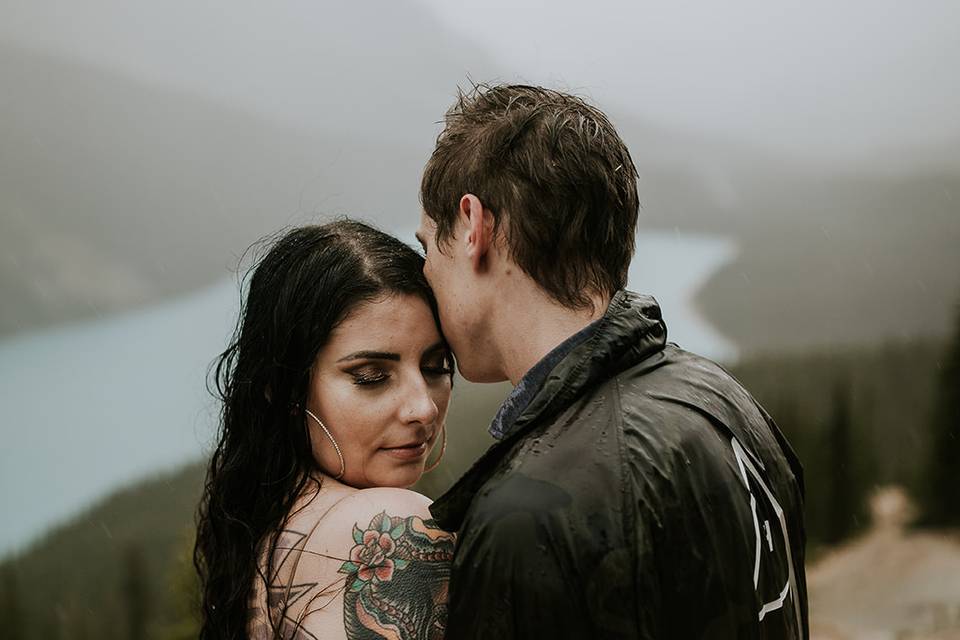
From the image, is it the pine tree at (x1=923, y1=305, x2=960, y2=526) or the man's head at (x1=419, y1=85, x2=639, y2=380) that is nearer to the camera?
the man's head at (x1=419, y1=85, x2=639, y2=380)

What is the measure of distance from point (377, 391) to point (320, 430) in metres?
0.15

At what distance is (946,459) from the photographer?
18.5 ft

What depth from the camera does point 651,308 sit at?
1606 millimetres

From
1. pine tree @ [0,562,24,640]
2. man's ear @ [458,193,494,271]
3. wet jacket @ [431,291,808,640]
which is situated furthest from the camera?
pine tree @ [0,562,24,640]

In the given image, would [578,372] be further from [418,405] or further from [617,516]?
[418,405]

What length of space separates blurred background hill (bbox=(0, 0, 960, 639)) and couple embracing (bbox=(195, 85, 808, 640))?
3.15m

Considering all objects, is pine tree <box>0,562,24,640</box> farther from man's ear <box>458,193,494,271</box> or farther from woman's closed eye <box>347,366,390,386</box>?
man's ear <box>458,193,494,271</box>

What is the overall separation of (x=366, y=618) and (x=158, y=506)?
→ 12.3 ft

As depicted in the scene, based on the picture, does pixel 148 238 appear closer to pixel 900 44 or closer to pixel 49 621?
pixel 49 621

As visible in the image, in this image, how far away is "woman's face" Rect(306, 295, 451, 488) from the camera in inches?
74.7

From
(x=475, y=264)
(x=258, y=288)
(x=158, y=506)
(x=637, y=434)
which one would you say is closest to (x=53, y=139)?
(x=158, y=506)

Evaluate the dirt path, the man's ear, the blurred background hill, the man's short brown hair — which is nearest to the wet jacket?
the man's short brown hair

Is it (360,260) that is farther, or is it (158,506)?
(158,506)

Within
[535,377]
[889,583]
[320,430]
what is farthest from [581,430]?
[889,583]
